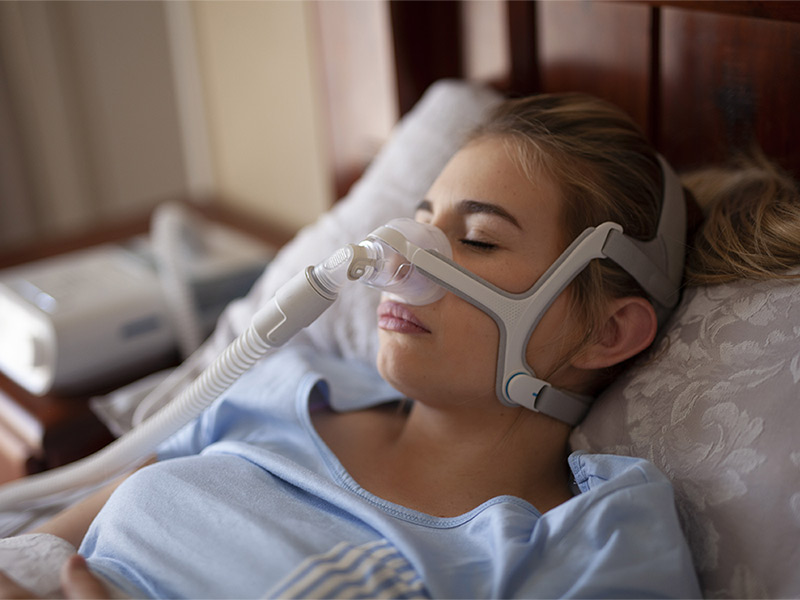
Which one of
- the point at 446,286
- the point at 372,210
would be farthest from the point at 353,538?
the point at 372,210

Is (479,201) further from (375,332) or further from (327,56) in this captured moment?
(327,56)

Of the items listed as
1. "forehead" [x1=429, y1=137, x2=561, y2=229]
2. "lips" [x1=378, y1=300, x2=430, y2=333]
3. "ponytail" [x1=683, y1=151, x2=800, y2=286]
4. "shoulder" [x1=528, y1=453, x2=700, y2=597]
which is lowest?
"shoulder" [x1=528, y1=453, x2=700, y2=597]

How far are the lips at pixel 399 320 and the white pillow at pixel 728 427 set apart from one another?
26 centimetres

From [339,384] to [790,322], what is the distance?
0.62 meters

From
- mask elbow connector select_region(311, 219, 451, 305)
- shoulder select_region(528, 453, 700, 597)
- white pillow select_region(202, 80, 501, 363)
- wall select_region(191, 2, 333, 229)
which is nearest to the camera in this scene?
shoulder select_region(528, 453, 700, 597)

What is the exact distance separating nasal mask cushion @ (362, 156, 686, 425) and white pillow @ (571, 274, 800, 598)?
0.28 ft

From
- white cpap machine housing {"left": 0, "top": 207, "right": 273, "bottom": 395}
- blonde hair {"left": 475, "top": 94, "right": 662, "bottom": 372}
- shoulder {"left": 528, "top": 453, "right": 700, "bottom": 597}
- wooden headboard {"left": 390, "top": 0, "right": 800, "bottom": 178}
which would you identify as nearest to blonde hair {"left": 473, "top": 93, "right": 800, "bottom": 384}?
blonde hair {"left": 475, "top": 94, "right": 662, "bottom": 372}

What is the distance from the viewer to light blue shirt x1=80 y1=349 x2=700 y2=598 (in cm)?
82

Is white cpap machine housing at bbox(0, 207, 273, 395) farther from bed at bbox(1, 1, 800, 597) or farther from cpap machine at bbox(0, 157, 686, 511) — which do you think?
cpap machine at bbox(0, 157, 686, 511)

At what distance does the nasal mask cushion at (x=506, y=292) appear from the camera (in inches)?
38.2

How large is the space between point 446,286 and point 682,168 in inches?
21.3

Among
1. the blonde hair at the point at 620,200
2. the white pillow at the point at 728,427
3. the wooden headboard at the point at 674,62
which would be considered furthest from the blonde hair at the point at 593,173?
the wooden headboard at the point at 674,62

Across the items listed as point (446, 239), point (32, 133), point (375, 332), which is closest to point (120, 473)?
point (375, 332)

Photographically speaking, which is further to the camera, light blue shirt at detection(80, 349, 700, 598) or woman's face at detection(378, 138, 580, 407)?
woman's face at detection(378, 138, 580, 407)
